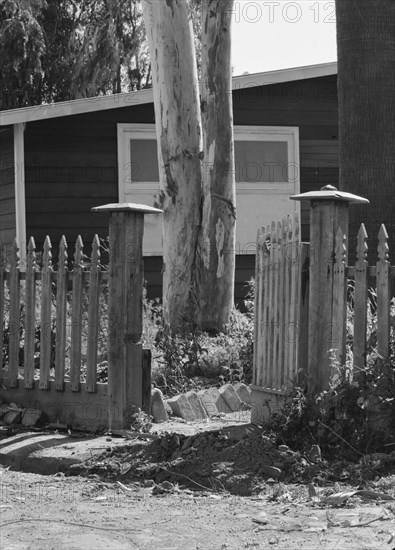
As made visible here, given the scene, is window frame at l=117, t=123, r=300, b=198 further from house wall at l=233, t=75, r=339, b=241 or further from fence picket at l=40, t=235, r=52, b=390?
fence picket at l=40, t=235, r=52, b=390

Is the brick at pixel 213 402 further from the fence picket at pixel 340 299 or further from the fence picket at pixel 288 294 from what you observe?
the fence picket at pixel 340 299

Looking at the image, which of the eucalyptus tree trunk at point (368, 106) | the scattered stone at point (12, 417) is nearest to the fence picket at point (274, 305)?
the scattered stone at point (12, 417)

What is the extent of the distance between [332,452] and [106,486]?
1.49 meters

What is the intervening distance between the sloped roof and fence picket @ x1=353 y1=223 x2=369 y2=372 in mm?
9059

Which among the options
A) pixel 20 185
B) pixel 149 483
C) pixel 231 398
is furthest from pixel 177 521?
pixel 20 185

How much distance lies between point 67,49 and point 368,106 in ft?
80.1

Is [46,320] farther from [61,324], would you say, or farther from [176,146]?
[176,146]

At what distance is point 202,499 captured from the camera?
237 inches

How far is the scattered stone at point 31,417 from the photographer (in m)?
8.18

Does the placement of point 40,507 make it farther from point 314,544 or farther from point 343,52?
point 343,52

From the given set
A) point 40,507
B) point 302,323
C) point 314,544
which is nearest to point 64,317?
point 302,323

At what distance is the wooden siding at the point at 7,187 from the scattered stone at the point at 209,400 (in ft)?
26.6

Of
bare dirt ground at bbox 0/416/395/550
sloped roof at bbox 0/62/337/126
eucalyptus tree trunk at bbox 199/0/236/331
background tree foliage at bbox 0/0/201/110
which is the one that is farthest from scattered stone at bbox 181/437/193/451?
background tree foliage at bbox 0/0/201/110

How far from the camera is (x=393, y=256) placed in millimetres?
10414
